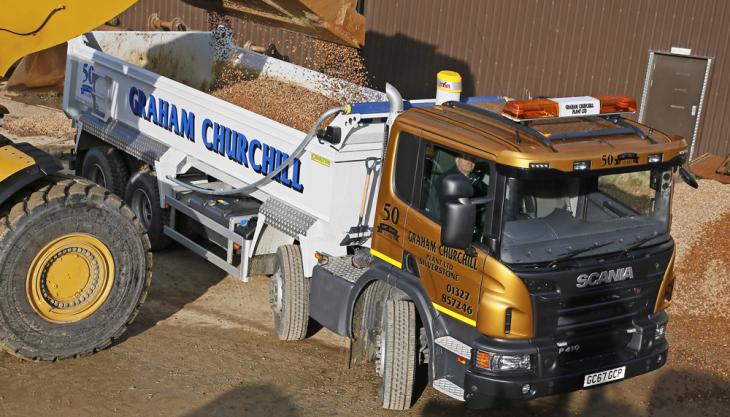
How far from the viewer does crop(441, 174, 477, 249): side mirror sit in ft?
21.1

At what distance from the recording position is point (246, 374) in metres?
8.19

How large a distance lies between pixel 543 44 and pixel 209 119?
6.97 metres

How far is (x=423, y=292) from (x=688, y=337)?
3.81m

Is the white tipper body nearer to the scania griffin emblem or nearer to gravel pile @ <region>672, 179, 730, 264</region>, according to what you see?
the scania griffin emblem

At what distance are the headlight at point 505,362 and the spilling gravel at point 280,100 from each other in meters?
3.65

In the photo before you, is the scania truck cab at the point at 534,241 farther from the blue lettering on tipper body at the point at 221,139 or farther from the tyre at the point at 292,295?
the blue lettering on tipper body at the point at 221,139

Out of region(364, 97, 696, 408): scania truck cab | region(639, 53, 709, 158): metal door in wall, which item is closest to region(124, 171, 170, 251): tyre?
region(364, 97, 696, 408): scania truck cab

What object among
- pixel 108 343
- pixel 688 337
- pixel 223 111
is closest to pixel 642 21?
pixel 688 337

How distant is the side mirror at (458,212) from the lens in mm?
6445

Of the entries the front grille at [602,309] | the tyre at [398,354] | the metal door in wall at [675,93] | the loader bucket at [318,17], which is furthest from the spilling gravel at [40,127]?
the front grille at [602,309]

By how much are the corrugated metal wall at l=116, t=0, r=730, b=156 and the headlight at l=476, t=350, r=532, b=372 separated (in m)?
8.74

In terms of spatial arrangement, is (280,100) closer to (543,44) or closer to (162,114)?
(162,114)

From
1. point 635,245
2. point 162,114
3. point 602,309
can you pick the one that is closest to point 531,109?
point 635,245

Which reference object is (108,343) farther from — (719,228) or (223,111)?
(719,228)
